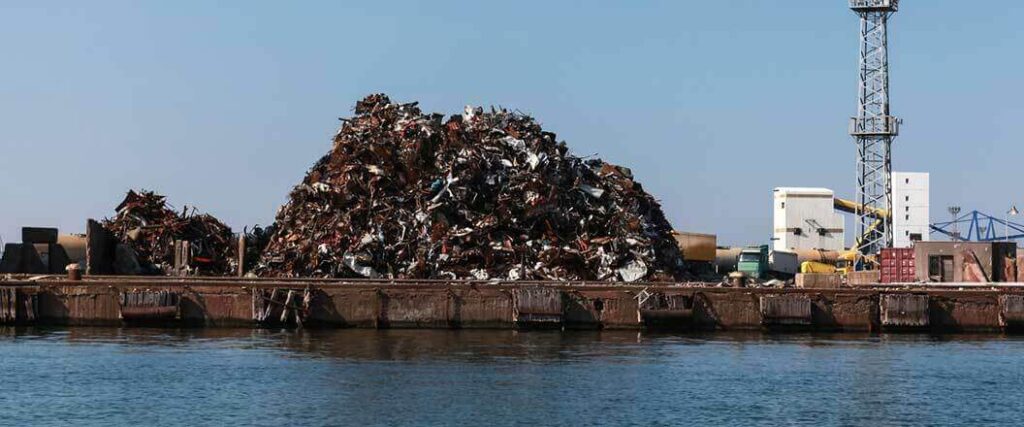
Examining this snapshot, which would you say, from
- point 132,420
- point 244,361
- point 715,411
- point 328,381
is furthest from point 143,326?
point 715,411

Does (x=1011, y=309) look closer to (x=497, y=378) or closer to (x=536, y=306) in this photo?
(x=536, y=306)

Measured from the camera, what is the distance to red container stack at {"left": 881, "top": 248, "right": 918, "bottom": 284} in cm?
5634

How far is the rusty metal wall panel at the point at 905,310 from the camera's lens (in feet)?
144

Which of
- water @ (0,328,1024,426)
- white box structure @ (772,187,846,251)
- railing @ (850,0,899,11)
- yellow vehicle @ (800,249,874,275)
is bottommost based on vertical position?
water @ (0,328,1024,426)

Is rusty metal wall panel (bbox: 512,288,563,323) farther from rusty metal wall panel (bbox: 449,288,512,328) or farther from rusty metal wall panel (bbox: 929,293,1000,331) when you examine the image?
rusty metal wall panel (bbox: 929,293,1000,331)

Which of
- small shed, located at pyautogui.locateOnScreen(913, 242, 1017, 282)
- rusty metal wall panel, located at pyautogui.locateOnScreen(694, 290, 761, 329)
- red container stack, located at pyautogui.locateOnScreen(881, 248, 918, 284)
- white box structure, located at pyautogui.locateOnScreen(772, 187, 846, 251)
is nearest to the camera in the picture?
rusty metal wall panel, located at pyautogui.locateOnScreen(694, 290, 761, 329)

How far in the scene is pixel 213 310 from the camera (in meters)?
42.7

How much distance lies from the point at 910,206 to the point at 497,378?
6300 centimetres

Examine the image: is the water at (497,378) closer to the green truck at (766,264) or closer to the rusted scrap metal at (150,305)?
the rusted scrap metal at (150,305)

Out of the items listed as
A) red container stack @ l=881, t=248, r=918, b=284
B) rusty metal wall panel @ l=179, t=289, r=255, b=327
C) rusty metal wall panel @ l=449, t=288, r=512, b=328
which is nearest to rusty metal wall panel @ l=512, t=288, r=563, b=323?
rusty metal wall panel @ l=449, t=288, r=512, b=328

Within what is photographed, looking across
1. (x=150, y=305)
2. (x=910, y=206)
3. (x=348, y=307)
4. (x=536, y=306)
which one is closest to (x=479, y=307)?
(x=536, y=306)

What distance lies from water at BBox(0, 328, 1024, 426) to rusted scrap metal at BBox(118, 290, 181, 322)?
61 centimetres

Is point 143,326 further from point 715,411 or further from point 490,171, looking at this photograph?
point 715,411

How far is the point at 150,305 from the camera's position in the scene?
42281 mm
